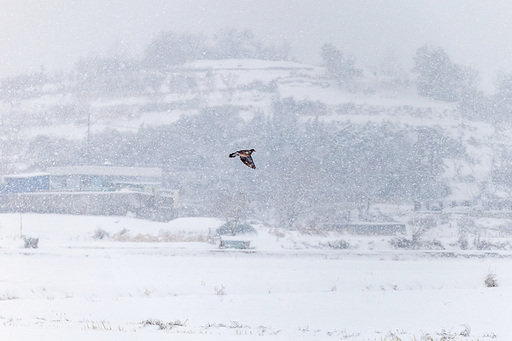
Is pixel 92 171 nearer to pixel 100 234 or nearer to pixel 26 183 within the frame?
pixel 26 183

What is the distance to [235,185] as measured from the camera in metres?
49.9

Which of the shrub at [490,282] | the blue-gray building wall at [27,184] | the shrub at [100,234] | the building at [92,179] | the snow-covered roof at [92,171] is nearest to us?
the shrub at [490,282]

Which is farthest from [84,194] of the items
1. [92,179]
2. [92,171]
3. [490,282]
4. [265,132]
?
[490,282]

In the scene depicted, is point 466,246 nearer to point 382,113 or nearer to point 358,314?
point 358,314

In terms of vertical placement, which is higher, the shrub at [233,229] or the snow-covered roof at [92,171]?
the snow-covered roof at [92,171]

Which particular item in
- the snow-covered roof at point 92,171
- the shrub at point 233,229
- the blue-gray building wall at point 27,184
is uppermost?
the snow-covered roof at point 92,171

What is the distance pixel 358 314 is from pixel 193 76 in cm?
7539

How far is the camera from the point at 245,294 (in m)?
15.5

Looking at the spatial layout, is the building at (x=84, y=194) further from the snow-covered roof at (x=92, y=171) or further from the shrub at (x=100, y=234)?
the shrub at (x=100, y=234)

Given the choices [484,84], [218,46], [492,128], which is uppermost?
[218,46]

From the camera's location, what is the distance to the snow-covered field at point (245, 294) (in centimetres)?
997

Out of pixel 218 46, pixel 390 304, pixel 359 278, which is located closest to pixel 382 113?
pixel 218 46

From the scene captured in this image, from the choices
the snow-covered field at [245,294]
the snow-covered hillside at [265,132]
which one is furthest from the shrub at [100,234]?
the snow-covered hillside at [265,132]

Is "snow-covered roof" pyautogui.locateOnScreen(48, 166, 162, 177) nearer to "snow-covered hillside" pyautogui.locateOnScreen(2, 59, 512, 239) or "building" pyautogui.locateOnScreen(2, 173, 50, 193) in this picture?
"building" pyautogui.locateOnScreen(2, 173, 50, 193)
